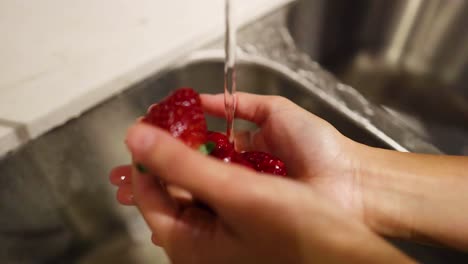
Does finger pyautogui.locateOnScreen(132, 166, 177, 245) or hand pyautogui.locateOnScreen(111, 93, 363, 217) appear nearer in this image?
finger pyautogui.locateOnScreen(132, 166, 177, 245)

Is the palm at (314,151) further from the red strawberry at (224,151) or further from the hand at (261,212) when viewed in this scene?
the hand at (261,212)

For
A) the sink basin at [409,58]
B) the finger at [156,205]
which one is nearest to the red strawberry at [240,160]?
the finger at [156,205]

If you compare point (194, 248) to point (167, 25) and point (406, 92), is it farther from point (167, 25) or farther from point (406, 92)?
point (406, 92)

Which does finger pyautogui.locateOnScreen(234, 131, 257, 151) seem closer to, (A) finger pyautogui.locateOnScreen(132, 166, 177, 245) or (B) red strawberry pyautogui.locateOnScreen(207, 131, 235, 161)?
(B) red strawberry pyautogui.locateOnScreen(207, 131, 235, 161)

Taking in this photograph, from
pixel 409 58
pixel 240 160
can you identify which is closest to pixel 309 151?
pixel 240 160

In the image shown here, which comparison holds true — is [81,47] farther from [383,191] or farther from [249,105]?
[383,191]

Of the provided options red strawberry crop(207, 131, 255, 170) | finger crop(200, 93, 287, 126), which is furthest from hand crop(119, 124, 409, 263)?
finger crop(200, 93, 287, 126)
